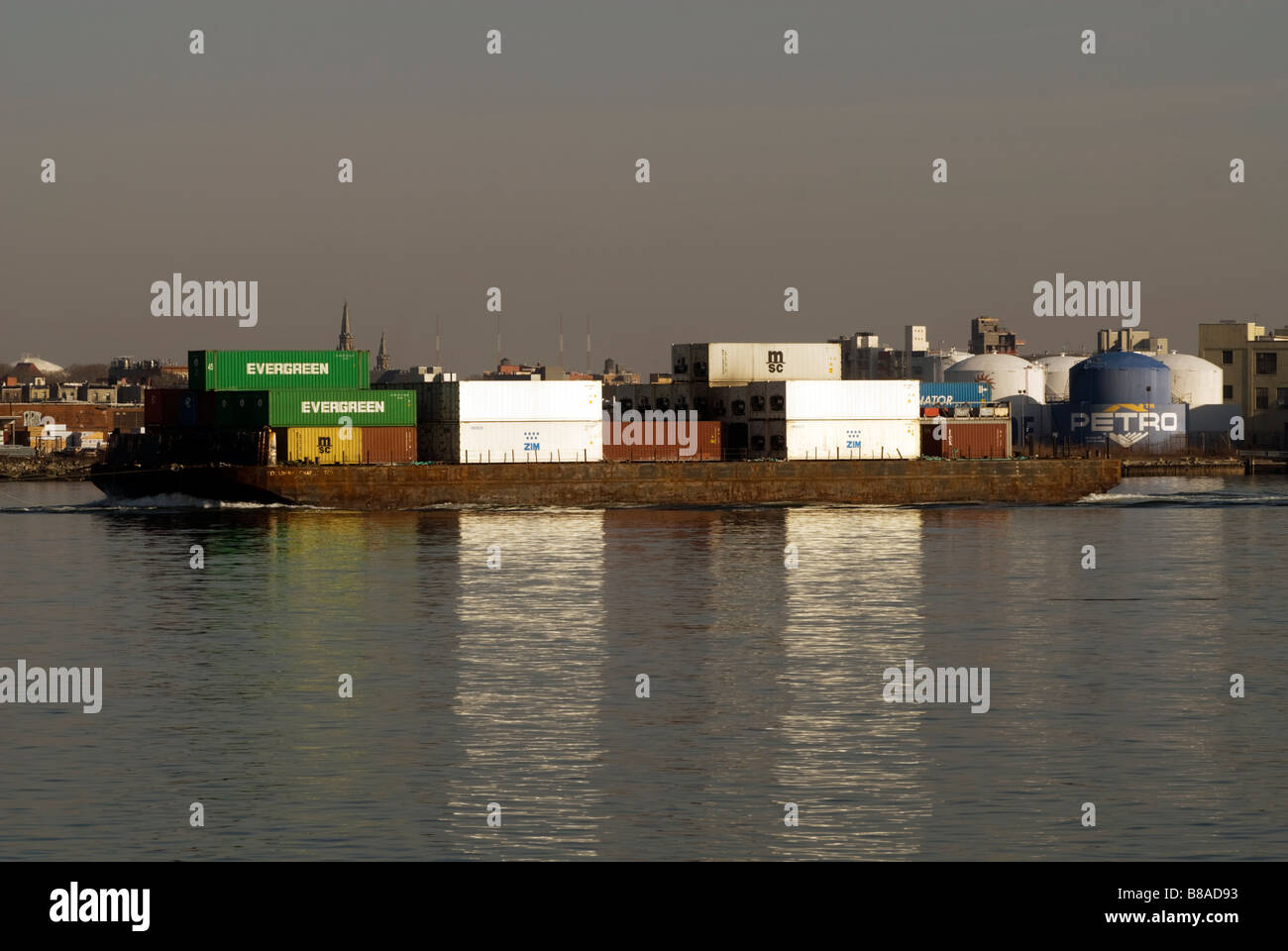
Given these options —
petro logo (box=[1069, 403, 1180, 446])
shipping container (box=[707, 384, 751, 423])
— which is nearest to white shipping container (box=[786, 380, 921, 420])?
shipping container (box=[707, 384, 751, 423])

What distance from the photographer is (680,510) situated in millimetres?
119000

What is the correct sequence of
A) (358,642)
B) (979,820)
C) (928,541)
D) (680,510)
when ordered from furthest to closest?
(680,510), (928,541), (358,642), (979,820)

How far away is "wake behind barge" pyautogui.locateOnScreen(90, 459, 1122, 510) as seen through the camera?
4375 inches

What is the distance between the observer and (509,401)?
4670 inches

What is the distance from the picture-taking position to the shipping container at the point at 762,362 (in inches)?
5027

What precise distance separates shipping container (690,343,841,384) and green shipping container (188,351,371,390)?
1068 inches

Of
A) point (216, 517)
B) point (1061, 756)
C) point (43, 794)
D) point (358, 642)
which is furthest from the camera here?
point (216, 517)

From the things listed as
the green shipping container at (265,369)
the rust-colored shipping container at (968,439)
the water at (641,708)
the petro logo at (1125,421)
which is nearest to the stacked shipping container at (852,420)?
the rust-colored shipping container at (968,439)

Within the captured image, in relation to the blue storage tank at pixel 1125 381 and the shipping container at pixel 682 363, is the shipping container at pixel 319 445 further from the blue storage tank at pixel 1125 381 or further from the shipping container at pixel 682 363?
the blue storage tank at pixel 1125 381

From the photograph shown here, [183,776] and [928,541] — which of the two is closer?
[183,776]

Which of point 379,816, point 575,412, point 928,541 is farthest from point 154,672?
point 575,412

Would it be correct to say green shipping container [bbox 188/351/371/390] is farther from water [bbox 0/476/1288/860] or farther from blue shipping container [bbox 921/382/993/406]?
blue shipping container [bbox 921/382/993/406]

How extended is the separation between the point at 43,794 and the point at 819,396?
9938 centimetres

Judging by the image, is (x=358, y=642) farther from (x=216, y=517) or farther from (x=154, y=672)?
(x=216, y=517)
